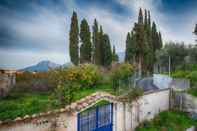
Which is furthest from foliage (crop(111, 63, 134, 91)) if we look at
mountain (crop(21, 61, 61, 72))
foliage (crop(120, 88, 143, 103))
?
foliage (crop(120, 88, 143, 103))

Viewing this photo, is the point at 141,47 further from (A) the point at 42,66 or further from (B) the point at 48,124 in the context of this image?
(B) the point at 48,124

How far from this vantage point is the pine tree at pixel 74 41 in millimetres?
30484

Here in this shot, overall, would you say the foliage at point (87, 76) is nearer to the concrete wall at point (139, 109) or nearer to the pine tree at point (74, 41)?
the concrete wall at point (139, 109)

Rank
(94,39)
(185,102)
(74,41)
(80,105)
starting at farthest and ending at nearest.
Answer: (94,39)
(74,41)
(185,102)
(80,105)

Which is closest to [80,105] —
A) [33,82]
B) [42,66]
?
[33,82]

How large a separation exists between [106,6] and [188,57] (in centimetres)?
1528

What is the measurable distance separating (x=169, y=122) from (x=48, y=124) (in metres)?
8.99

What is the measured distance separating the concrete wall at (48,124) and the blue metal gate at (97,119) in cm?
48

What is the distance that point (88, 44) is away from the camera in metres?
32.6

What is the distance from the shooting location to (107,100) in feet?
33.4

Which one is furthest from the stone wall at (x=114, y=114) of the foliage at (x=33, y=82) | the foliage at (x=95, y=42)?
the foliage at (x=95, y=42)

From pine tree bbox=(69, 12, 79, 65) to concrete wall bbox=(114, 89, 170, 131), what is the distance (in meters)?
17.0

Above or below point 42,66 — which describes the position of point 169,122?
below

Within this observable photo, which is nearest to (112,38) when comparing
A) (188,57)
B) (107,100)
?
(188,57)
